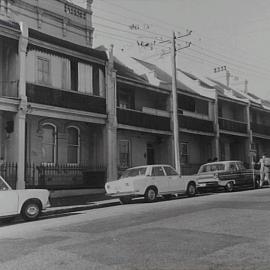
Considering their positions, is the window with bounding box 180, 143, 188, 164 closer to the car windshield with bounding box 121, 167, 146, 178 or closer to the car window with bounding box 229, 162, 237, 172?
the car window with bounding box 229, 162, 237, 172

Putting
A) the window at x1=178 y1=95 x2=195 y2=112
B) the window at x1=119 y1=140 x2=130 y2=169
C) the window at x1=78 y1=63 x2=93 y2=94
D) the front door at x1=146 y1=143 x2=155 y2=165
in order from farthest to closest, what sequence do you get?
the window at x1=178 y1=95 x2=195 y2=112 → the front door at x1=146 y1=143 x2=155 y2=165 → the window at x1=119 y1=140 x2=130 y2=169 → the window at x1=78 y1=63 x2=93 y2=94

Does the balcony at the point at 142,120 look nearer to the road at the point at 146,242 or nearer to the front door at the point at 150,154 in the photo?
the front door at the point at 150,154

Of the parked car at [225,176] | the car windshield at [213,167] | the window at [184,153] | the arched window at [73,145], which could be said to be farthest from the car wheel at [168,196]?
the window at [184,153]

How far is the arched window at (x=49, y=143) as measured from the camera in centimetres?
2000

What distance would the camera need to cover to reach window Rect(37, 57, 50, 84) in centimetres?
1901

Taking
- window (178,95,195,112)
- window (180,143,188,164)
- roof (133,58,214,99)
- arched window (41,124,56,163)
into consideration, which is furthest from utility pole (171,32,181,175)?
roof (133,58,214,99)

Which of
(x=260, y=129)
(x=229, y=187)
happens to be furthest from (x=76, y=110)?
(x=260, y=129)

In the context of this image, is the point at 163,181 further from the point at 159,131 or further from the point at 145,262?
the point at 145,262

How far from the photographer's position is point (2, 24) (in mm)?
17016

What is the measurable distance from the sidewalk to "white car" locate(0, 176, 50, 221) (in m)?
1.42

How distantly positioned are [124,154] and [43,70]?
25.7ft

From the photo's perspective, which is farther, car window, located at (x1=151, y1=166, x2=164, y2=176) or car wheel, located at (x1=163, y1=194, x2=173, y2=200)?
car wheel, located at (x1=163, y1=194, x2=173, y2=200)

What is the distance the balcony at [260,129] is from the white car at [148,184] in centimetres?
1808

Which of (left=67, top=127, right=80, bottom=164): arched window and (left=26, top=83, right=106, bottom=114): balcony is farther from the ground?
(left=26, top=83, right=106, bottom=114): balcony
